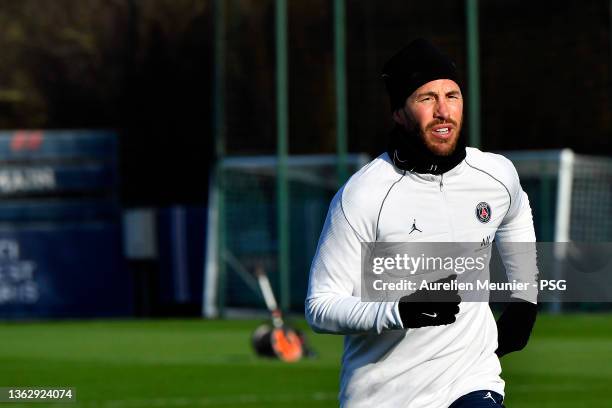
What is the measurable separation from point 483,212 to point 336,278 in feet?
2.09

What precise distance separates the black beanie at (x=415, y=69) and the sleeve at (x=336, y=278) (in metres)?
0.41

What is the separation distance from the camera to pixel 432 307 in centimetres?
498

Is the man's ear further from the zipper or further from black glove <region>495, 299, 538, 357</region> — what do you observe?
black glove <region>495, 299, 538, 357</region>

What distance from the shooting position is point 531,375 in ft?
60.0

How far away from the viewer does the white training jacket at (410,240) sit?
545cm

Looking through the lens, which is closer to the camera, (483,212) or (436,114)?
(436,114)

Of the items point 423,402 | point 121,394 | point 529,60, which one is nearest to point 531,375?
point 121,394

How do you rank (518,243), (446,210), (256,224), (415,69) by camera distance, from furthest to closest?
(256,224) < (518,243) < (446,210) < (415,69)

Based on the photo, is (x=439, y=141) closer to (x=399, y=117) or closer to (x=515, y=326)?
(x=399, y=117)

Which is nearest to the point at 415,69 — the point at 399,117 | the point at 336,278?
the point at 399,117

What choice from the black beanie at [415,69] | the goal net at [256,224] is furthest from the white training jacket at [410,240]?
the goal net at [256,224]

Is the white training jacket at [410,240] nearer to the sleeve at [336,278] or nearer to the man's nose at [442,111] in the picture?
the sleeve at [336,278]

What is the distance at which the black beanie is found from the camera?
18.1 ft

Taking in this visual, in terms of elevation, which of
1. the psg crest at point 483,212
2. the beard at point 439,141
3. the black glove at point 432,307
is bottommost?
the black glove at point 432,307
